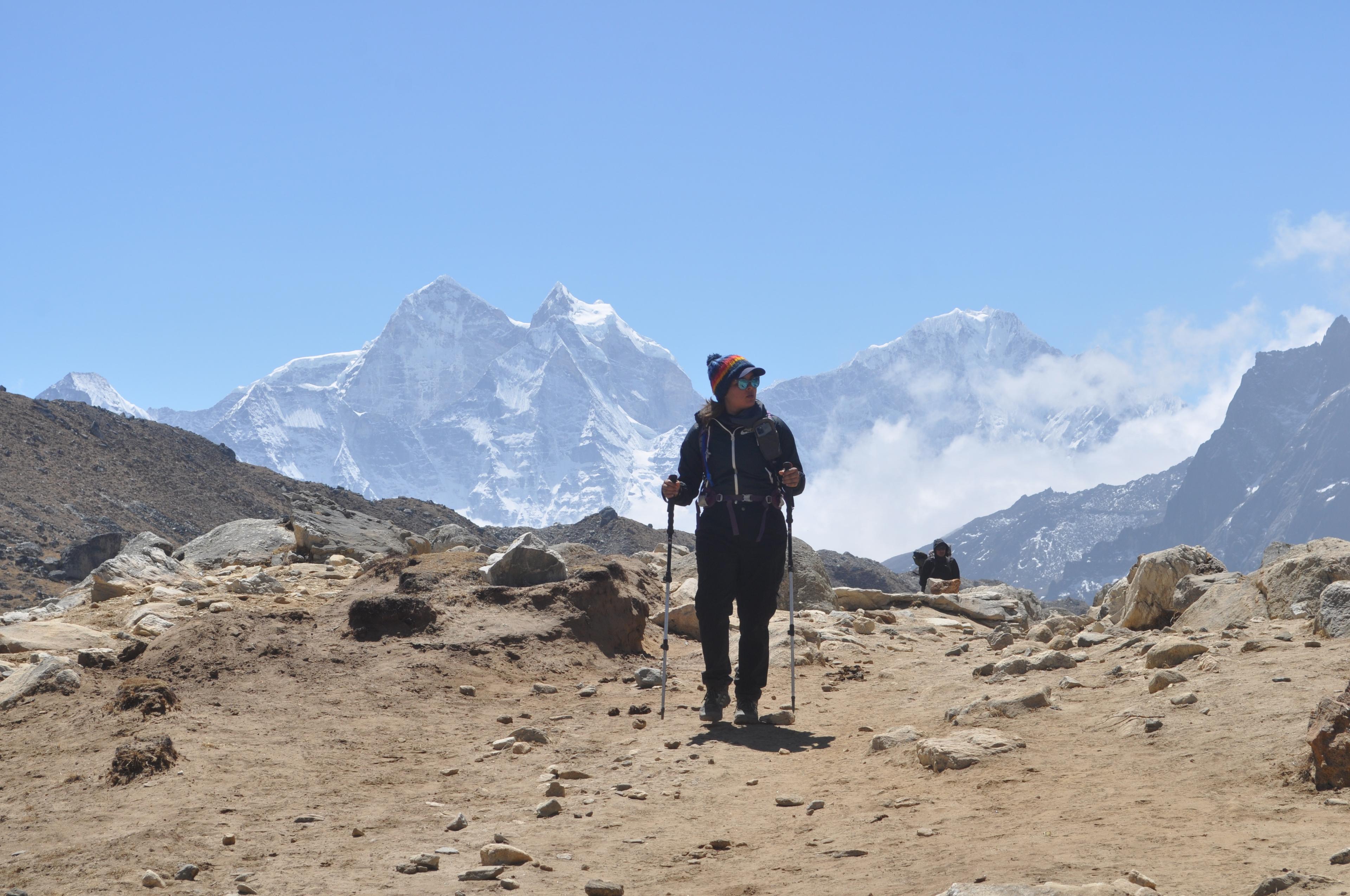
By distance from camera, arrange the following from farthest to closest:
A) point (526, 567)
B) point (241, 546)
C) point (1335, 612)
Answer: point (241, 546) < point (526, 567) < point (1335, 612)

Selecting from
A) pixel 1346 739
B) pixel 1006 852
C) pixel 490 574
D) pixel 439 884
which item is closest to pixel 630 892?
pixel 439 884

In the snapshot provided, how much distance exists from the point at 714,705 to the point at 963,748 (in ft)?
7.47

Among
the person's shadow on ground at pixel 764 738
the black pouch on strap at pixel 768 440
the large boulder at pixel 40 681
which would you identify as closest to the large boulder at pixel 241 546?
the large boulder at pixel 40 681

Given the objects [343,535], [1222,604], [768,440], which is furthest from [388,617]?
[343,535]

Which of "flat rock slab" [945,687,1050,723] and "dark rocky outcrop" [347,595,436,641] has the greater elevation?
"dark rocky outcrop" [347,595,436,641]

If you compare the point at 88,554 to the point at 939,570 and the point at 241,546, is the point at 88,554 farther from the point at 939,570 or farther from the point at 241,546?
the point at 939,570

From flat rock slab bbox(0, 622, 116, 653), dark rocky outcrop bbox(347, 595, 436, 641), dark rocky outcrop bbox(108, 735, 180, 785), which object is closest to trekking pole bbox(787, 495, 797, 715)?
dark rocky outcrop bbox(347, 595, 436, 641)

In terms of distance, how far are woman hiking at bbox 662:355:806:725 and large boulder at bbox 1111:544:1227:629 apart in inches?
189

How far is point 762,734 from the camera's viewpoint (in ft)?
24.2

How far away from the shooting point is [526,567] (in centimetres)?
1147

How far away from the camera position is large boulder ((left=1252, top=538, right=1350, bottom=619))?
870cm

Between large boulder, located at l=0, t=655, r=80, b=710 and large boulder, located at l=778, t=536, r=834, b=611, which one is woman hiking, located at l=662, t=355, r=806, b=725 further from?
large boulder, located at l=778, t=536, r=834, b=611

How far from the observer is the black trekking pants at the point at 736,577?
8.02 metres

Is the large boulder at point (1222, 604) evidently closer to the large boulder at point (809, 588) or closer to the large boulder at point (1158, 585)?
the large boulder at point (1158, 585)
